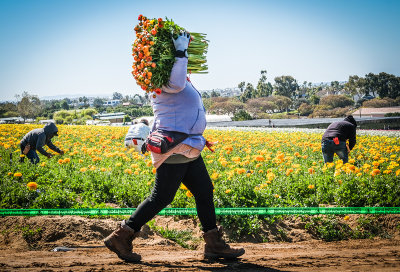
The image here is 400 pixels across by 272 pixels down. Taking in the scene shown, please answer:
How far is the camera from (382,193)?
4.52m

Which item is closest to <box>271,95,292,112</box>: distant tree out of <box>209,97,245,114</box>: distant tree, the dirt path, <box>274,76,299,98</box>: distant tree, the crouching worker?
<box>209,97,245,114</box>: distant tree

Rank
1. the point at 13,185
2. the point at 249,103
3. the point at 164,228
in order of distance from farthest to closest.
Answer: the point at 249,103, the point at 13,185, the point at 164,228

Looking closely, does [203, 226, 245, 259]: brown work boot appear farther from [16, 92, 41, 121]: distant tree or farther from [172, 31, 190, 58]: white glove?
[16, 92, 41, 121]: distant tree

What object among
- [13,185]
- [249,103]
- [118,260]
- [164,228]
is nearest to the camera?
[118,260]

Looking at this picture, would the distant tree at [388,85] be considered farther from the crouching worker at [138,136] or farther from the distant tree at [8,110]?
the distant tree at [8,110]

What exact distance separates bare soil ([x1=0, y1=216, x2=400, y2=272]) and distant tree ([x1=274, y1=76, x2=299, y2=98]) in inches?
4893

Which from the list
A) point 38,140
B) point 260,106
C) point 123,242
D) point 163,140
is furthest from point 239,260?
point 260,106

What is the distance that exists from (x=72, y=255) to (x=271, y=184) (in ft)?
11.0

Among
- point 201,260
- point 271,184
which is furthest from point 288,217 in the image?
point 201,260

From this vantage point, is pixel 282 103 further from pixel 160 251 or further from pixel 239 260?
pixel 239 260

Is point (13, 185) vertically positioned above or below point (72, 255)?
above

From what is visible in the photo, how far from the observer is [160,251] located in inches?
130

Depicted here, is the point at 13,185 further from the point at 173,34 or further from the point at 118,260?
the point at 173,34

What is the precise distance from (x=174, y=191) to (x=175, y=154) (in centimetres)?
33
